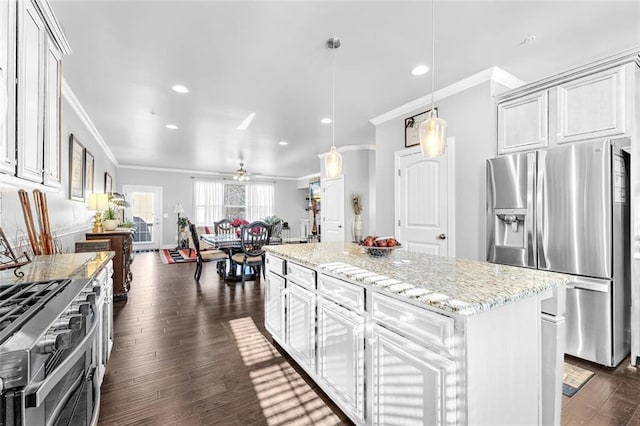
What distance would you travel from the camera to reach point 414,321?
1223mm

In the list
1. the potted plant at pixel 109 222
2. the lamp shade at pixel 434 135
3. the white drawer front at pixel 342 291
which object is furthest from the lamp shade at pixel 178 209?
the lamp shade at pixel 434 135

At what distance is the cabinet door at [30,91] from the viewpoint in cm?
151

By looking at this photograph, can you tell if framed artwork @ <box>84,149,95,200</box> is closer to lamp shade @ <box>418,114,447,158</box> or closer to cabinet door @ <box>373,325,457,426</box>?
lamp shade @ <box>418,114,447,158</box>

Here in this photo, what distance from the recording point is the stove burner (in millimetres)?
888

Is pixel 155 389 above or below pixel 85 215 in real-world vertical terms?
below

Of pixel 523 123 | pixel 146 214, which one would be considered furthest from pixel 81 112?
pixel 146 214

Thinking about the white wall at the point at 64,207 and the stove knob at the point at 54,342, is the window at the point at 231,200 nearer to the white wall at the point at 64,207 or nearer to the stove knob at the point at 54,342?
the white wall at the point at 64,207

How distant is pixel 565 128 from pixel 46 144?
386 cm

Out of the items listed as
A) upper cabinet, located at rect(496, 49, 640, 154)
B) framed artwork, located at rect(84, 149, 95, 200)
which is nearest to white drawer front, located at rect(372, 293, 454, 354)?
upper cabinet, located at rect(496, 49, 640, 154)

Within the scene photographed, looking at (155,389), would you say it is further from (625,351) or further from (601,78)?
(601,78)

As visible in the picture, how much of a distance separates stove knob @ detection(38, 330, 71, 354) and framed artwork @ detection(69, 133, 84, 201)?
3601mm

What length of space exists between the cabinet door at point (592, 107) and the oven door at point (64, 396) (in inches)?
138

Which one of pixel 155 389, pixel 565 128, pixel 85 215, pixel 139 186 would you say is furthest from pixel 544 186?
pixel 139 186

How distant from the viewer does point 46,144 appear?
1832 mm
